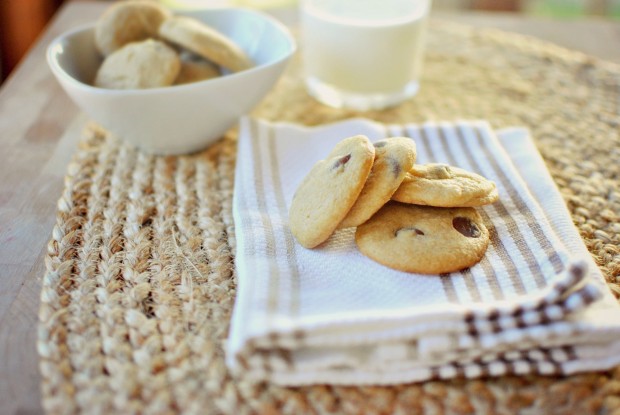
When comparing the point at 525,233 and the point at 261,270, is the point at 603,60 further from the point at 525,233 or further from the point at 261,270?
the point at 261,270

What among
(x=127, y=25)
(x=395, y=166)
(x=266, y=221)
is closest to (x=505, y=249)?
(x=395, y=166)

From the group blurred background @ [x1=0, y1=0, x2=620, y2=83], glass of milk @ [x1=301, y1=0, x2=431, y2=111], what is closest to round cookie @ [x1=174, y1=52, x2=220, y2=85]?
glass of milk @ [x1=301, y1=0, x2=431, y2=111]

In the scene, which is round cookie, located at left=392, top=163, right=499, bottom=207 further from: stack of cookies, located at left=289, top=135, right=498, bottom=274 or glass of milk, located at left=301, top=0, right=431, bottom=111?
glass of milk, located at left=301, top=0, right=431, bottom=111

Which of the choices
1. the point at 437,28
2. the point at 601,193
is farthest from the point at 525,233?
the point at 437,28

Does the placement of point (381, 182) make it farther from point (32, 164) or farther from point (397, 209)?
point (32, 164)

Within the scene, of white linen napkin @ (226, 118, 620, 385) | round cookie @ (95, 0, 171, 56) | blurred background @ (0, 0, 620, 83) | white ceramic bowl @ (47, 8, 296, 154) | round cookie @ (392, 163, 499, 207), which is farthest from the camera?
blurred background @ (0, 0, 620, 83)

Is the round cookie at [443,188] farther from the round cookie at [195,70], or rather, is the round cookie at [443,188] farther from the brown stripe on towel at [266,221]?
the round cookie at [195,70]

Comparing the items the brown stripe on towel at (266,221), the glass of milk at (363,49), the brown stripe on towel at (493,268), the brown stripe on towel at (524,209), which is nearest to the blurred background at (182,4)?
the glass of milk at (363,49)
